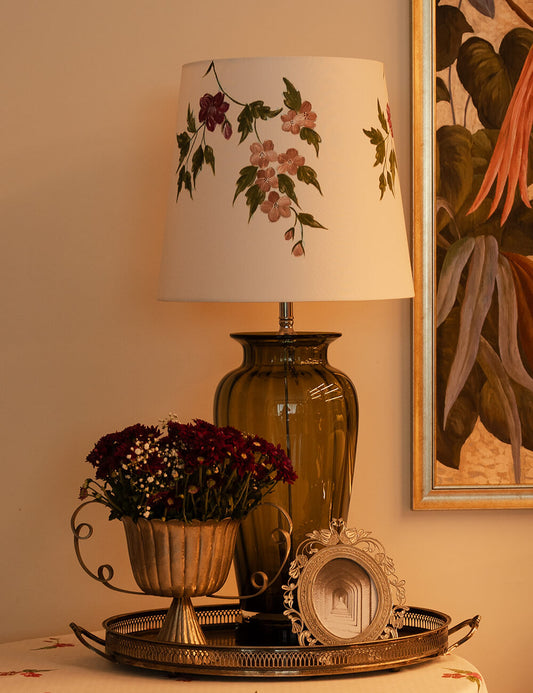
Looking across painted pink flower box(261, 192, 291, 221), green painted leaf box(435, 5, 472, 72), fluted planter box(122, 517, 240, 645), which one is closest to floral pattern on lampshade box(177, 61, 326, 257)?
painted pink flower box(261, 192, 291, 221)

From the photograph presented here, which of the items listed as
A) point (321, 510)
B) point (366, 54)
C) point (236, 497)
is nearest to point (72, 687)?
point (236, 497)

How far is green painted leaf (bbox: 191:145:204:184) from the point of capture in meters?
1.30

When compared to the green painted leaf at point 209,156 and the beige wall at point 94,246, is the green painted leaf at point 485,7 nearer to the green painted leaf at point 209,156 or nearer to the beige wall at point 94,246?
the beige wall at point 94,246

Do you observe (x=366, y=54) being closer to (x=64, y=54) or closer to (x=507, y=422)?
(x=64, y=54)

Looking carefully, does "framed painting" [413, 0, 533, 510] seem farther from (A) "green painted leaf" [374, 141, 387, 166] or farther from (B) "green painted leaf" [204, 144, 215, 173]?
(B) "green painted leaf" [204, 144, 215, 173]

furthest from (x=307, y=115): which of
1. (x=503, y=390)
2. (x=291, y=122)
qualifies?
(x=503, y=390)

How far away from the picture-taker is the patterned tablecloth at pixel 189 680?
3.80 ft

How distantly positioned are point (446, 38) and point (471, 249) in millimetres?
359

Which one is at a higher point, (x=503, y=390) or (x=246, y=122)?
(x=246, y=122)

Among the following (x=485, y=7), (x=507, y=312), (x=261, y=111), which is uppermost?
(x=485, y=7)

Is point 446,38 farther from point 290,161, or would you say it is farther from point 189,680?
point 189,680

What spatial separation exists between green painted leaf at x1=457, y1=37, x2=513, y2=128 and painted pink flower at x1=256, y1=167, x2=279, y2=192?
1.80ft

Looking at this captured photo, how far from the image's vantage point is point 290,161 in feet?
4.12

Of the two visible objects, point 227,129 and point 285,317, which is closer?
point 227,129
